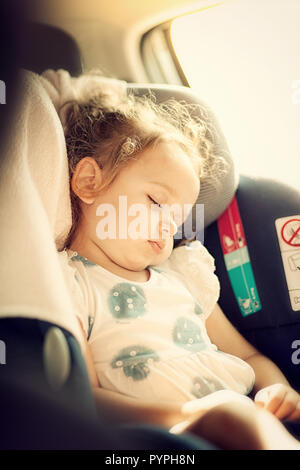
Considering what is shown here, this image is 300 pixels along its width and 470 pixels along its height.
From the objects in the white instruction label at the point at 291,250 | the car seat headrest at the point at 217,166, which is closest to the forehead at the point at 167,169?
the car seat headrest at the point at 217,166

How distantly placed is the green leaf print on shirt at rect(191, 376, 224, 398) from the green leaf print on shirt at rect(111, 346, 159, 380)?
0.24ft

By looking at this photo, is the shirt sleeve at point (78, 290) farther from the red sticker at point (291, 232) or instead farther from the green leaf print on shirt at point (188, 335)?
the red sticker at point (291, 232)

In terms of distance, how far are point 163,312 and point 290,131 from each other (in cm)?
46

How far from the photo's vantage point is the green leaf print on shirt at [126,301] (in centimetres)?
69

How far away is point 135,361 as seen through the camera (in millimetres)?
651

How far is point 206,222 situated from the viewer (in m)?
0.91

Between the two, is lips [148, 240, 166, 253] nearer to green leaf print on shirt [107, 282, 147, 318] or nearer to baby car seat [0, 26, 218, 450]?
green leaf print on shirt [107, 282, 147, 318]

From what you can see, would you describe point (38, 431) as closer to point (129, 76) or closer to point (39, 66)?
point (39, 66)

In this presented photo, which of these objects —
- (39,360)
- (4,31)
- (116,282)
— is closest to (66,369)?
(39,360)

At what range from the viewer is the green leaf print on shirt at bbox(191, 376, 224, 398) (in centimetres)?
66

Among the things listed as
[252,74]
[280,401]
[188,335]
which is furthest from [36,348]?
[252,74]

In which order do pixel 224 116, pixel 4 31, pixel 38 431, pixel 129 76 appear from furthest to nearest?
pixel 129 76 < pixel 224 116 < pixel 4 31 < pixel 38 431

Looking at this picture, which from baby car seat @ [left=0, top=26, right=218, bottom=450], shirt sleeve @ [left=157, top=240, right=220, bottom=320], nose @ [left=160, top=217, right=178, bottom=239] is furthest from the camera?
shirt sleeve @ [left=157, top=240, right=220, bottom=320]

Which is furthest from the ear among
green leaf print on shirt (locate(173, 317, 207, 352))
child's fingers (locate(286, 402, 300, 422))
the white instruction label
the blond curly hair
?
child's fingers (locate(286, 402, 300, 422))
